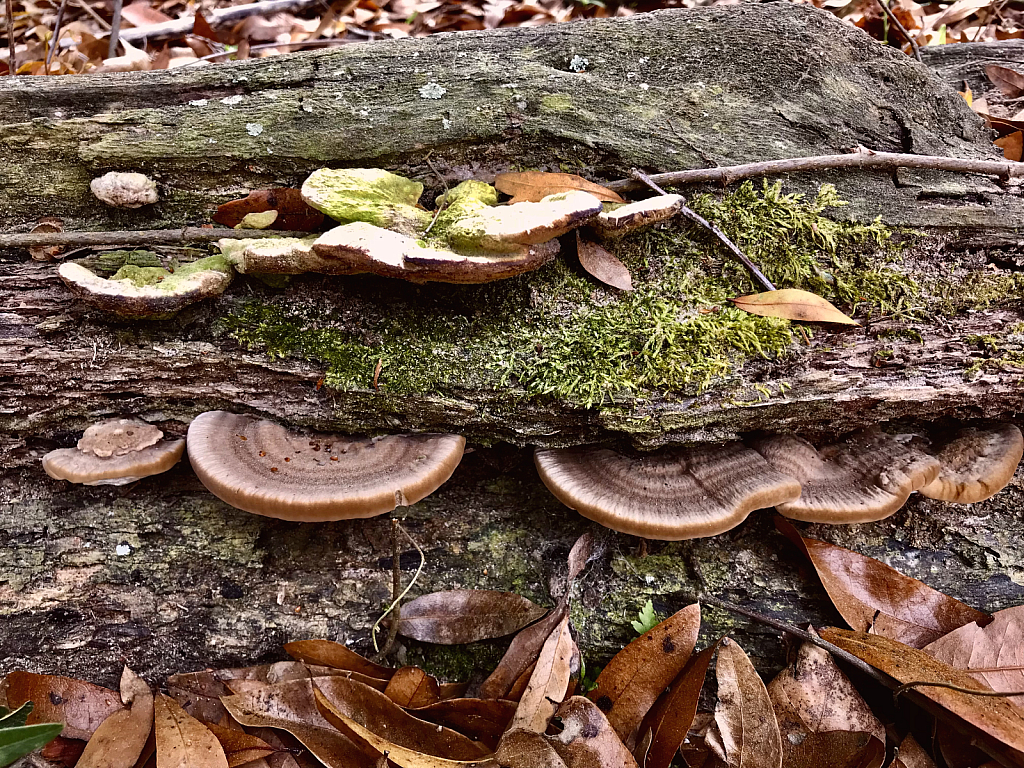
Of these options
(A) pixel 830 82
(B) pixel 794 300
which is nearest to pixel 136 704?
(B) pixel 794 300

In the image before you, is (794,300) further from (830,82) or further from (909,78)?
(909,78)

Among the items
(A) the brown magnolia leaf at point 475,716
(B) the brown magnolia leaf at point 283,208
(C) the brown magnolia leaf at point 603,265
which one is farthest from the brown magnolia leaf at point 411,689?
(B) the brown magnolia leaf at point 283,208

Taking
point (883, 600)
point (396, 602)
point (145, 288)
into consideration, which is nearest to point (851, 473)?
point (883, 600)

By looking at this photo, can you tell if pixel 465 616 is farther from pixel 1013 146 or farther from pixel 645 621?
pixel 1013 146

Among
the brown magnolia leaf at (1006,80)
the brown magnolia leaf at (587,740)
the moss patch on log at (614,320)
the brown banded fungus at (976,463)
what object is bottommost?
the brown magnolia leaf at (587,740)

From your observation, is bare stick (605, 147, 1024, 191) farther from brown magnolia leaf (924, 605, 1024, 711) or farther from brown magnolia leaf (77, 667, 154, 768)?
brown magnolia leaf (77, 667, 154, 768)

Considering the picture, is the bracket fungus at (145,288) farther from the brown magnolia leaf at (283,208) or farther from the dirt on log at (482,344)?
the brown magnolia leaf at (283,208)
